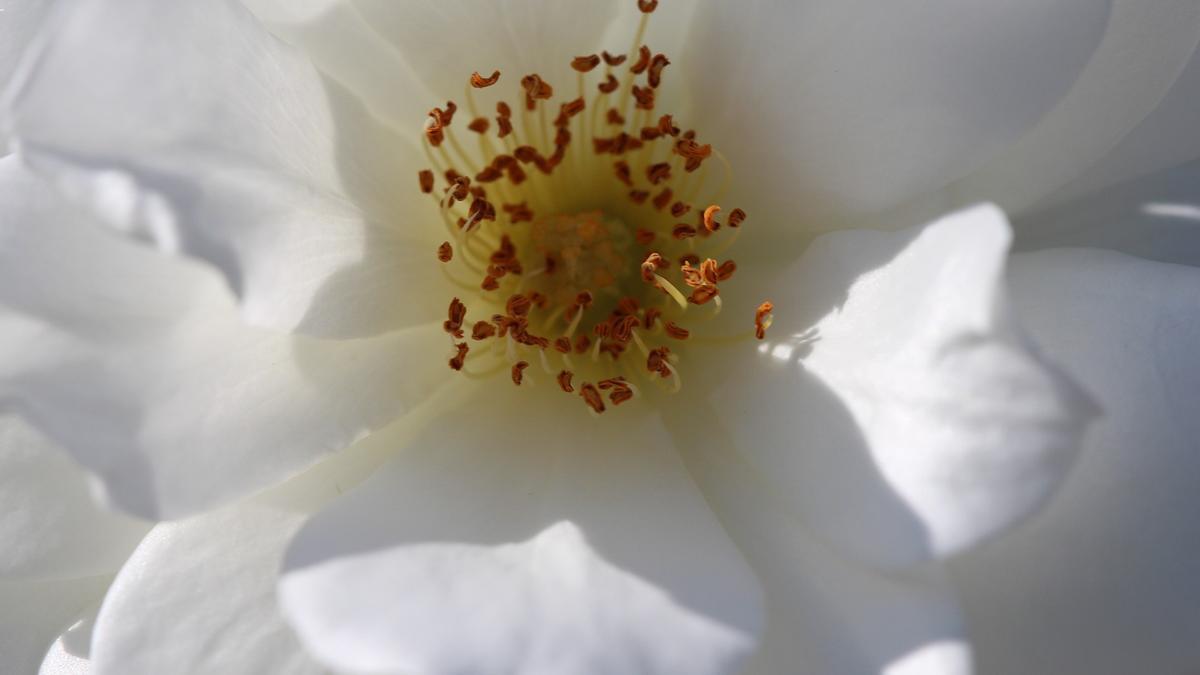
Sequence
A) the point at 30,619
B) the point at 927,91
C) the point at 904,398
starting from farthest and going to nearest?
the point at 30,619
the point at 927,91
the point at 904,398

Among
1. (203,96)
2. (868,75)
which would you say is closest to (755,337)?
(868,75)

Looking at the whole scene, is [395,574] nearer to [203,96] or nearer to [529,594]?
[529,594]

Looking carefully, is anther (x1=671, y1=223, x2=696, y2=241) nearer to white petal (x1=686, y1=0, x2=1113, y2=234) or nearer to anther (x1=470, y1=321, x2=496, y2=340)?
white petal (x1=686, y1=0, x2=1113, y2=234)

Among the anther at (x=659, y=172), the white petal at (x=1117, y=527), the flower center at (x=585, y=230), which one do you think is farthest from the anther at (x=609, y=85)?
the white petal at (x=1117, y=527)

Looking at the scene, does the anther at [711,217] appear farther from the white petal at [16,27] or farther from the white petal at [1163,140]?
the white petal at [16,27]

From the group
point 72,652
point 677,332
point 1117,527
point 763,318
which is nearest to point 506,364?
point 677,332

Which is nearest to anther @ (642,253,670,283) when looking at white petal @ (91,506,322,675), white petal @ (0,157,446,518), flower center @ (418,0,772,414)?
flower center @ (418,0,772,414)

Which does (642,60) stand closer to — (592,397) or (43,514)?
(592,397)
